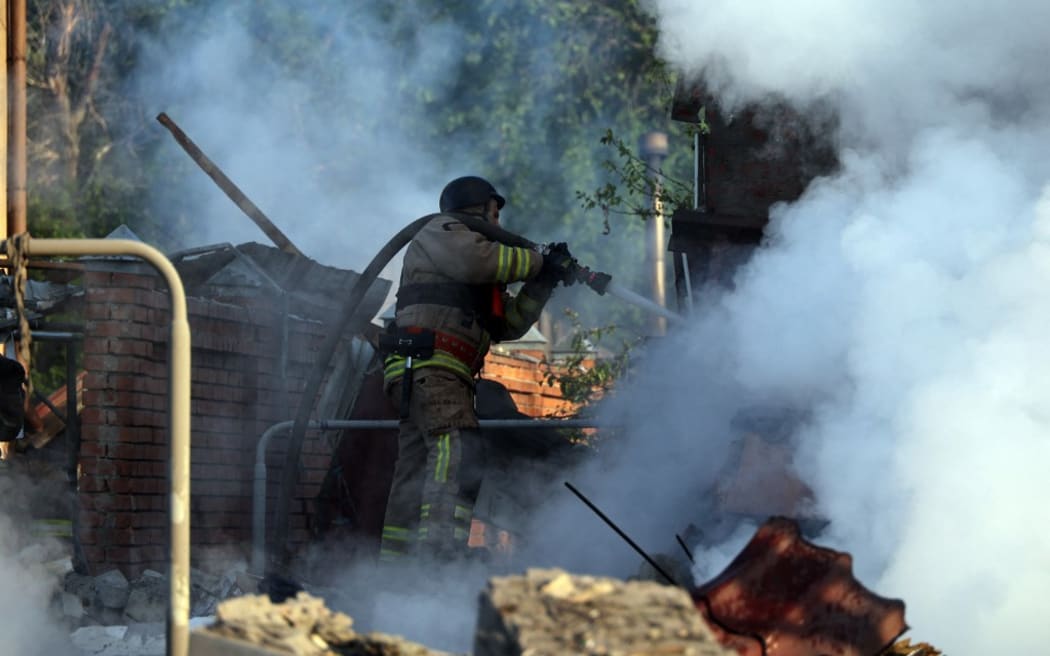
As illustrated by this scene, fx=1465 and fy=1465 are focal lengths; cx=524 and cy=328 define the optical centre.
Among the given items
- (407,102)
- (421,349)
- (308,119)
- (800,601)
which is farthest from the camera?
(407,102)

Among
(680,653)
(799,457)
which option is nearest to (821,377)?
(799,457)

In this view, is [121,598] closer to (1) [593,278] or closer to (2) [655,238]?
(1) [593,278]

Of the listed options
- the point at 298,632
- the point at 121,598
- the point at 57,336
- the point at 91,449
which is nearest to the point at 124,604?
the point at 121,598

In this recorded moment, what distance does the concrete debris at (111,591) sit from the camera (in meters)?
6.21

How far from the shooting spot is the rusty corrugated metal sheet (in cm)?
404

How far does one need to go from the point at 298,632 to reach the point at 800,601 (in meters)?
1.50

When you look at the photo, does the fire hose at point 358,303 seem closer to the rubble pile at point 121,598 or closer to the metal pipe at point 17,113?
the rubble pile at point 121,598

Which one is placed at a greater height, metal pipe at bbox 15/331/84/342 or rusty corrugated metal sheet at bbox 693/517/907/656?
metal pipe at bbox 15/331/84/342

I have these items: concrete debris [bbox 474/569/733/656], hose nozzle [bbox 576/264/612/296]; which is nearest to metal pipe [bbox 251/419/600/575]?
hose nozzle [bbox 576/264/612/296]

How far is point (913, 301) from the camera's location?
5.22m

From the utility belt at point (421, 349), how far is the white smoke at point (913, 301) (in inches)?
45.2

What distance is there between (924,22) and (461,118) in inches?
501

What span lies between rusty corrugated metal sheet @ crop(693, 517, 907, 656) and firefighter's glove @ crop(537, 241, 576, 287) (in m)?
2.18

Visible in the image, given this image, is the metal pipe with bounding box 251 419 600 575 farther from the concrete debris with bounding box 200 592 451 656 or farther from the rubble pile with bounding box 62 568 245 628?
the concrete debris with bounding box 200 592 451 656
